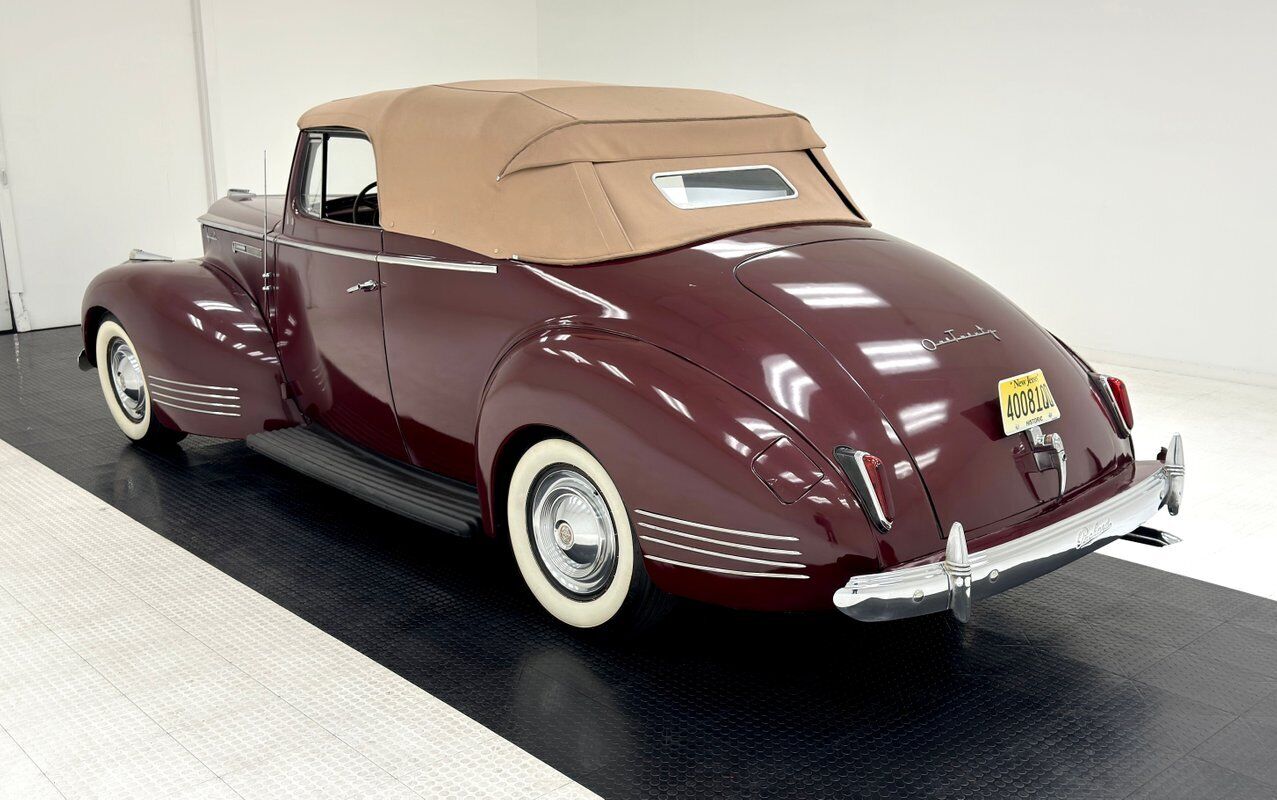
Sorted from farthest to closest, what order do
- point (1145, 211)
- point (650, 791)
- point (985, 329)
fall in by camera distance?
point (1145, 211), point (985, 329), point (650, 791)

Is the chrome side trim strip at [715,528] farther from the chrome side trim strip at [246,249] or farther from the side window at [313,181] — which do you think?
the chrome side trim strip at [246,249]

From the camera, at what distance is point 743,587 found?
2.62 m

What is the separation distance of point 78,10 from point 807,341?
283 inches

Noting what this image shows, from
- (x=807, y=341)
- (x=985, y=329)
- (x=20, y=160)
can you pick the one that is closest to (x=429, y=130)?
(x=807, y=341)

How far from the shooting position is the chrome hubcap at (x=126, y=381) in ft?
15.7

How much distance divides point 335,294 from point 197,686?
1568 mm

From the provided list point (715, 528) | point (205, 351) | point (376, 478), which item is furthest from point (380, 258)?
point (715, 528)

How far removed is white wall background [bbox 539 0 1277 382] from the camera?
242 inches

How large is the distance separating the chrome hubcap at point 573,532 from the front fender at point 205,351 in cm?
162

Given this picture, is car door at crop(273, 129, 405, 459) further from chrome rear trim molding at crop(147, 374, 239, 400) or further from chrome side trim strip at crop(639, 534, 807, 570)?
chrome side trim strip at crop(639, 534, 807, 570)

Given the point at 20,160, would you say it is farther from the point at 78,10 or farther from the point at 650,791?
the point at 650,791

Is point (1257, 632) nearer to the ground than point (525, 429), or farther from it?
nearer to the ground

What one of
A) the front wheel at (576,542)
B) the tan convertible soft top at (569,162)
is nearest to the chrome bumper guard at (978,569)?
the front wheel at (576,542)

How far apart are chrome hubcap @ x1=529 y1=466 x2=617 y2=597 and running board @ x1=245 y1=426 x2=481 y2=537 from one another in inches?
10.8
